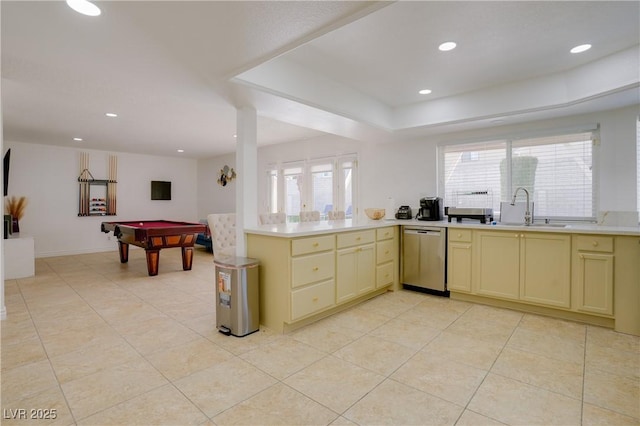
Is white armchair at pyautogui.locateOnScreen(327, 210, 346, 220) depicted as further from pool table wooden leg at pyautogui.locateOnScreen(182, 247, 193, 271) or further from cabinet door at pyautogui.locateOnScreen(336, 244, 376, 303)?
pool table wooden leg at pyautogui.locateOnScreen(182, 247, 193, 271)

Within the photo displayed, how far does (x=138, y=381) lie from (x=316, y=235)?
176 centimetres

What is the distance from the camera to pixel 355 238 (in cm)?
356

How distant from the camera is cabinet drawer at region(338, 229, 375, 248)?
133 inches

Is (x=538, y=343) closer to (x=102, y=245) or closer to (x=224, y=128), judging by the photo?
(x=224, y=128)

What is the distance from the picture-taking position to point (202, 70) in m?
2.73

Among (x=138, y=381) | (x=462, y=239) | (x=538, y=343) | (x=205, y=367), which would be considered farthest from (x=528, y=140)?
(x=138, y=381)

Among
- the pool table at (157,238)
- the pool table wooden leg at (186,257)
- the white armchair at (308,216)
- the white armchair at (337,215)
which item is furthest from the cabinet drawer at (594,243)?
the pool table wooden leg at (186,257)

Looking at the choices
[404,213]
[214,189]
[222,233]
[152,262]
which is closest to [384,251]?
[404,213]

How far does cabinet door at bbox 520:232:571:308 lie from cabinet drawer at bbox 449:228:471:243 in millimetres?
539

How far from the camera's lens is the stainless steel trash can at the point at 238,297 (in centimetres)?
283

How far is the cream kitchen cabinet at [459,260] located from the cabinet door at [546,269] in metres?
0.54

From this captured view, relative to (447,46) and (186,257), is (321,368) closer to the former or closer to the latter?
(447,46)

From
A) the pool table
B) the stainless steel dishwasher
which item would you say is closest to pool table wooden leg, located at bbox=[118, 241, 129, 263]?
the pool table

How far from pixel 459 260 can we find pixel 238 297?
2631 millimetres
